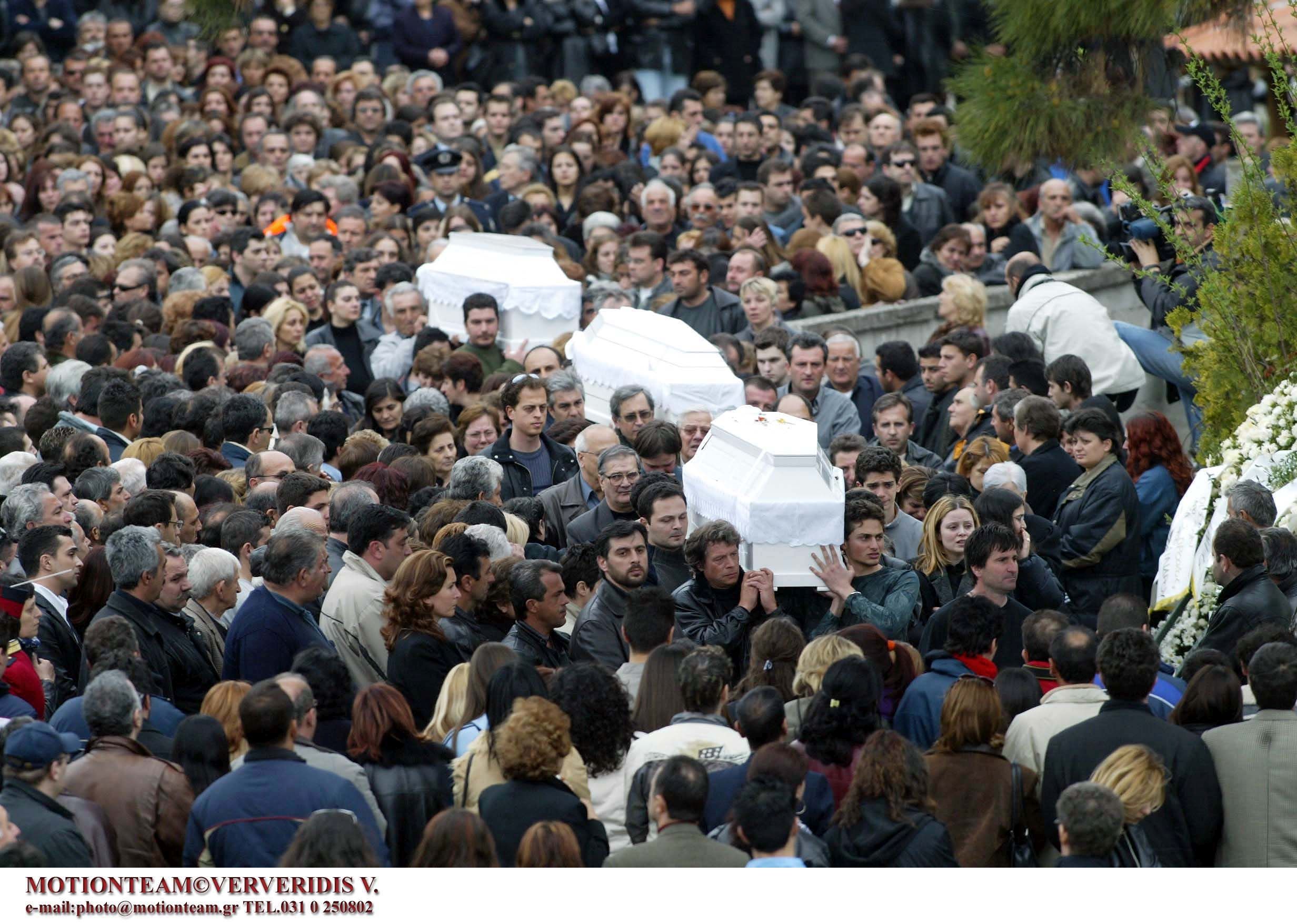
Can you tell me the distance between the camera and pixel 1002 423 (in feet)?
30.8

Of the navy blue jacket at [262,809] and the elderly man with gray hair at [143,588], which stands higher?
the navy blue jacket at [262,809]

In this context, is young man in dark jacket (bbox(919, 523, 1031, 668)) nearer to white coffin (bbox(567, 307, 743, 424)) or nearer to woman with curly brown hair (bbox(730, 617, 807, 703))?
woman with curly brown hair (bbox(730, 617, 807, 703))

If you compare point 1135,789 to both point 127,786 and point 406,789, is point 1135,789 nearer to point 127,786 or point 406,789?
point 406,789

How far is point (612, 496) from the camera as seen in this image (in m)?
8.22

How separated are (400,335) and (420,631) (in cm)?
532

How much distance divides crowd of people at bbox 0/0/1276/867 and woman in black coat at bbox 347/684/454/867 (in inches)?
0.5

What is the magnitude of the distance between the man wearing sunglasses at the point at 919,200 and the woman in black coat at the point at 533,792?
10.0 meters

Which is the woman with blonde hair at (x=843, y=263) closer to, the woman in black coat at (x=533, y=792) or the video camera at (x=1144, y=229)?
the video camera at (x=1144, y=229)

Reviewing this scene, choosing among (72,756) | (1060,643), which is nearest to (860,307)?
(1060,643)

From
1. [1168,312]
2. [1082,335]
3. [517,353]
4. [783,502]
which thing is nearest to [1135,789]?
[783,502]

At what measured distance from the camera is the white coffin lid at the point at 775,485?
7207 mm

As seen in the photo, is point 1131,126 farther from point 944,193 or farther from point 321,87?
point 321,87

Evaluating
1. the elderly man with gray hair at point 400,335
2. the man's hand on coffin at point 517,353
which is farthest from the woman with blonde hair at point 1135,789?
the elderly man with gray hair at point 400,335
